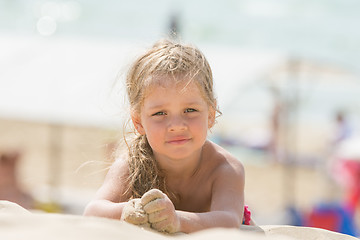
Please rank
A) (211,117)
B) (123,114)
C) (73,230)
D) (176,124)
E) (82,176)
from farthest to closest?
1. (82,176)
2. (123,114)
3. (211,117)
4. (176,124)
5. (73,230)

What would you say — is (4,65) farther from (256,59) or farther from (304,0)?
(304,0)

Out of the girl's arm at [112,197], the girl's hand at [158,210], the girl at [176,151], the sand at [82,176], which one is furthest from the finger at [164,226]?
the sand at [82,176]

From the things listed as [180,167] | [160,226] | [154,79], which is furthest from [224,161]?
[160,226]

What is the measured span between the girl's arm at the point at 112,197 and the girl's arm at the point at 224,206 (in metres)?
0.28

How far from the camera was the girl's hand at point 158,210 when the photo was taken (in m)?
2.09

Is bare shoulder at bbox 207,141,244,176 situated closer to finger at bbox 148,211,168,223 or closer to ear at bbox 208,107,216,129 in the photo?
ear at bbox 208,107,216,129

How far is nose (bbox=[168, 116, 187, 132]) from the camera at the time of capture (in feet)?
7.82

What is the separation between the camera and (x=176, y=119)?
2395 mm

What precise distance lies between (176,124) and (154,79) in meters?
0.22

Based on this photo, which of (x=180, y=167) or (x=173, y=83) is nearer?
(x=173, y=83)

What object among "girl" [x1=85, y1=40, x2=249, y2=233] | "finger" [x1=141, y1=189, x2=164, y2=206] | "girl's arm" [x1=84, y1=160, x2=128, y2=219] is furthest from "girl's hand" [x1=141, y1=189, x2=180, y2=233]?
"girl's arm" [x1=84, y1=160, x2=128, y2=219]

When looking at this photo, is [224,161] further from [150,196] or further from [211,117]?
[150,196]

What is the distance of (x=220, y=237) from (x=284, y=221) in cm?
569

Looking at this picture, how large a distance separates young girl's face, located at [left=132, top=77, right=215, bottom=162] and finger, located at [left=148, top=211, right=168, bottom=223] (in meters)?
0.40
